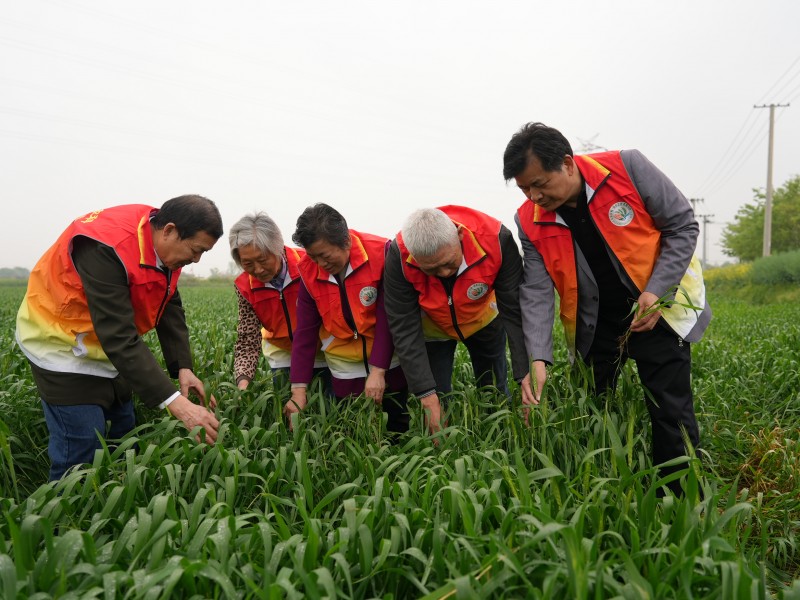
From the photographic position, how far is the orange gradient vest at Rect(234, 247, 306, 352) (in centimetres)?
363

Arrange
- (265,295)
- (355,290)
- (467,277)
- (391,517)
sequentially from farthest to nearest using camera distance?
1. (265,295)
2. (355,290)
3. (467,277)
4. (391,517)

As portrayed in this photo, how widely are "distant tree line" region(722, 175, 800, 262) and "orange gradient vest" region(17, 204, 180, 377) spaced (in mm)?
44023

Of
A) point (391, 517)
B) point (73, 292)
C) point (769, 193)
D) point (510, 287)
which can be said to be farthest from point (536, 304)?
point (769, 193)

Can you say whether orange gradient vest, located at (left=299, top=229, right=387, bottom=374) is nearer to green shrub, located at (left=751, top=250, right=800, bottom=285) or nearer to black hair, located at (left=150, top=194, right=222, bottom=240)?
black hair, located at (left=150, top=194, right=222, bottom=240)

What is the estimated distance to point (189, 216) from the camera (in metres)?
2.76

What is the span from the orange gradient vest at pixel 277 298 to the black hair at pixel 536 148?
1.40 m

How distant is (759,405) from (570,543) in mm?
4040

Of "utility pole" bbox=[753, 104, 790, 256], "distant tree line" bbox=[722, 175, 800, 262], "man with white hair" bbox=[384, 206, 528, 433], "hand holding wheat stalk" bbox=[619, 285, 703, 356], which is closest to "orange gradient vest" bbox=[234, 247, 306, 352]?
"man with white hair" bbox=[384, 206, 528, 433]

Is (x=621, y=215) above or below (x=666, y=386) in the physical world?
above

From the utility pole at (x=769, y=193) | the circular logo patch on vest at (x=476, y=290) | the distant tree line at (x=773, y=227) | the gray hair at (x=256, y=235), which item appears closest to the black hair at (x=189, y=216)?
the gray hair at (x=256, y=235)

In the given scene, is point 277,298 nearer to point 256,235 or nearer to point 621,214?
point 256,235

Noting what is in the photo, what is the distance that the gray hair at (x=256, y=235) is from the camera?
328 centimetres

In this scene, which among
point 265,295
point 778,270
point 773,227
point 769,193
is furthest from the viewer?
point 773,227

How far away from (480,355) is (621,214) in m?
1.37
